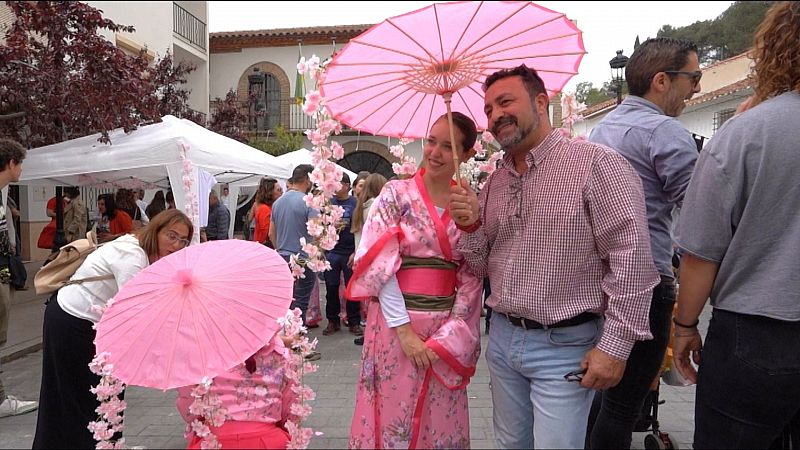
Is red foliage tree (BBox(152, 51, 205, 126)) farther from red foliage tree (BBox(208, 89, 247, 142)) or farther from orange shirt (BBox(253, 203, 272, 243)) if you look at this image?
orange shirt (BBox(253, 203, 272, 243))

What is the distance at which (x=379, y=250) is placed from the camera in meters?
2.19

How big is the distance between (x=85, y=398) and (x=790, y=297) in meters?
3.25

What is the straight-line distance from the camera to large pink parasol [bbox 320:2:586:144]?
1.98 meters

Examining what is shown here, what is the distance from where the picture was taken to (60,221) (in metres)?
8.58

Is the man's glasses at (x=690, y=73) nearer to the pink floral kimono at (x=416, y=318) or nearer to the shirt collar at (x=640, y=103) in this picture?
the shirt collar at (x=640, y=103)

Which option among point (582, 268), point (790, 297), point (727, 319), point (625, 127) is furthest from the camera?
point (625, 127)

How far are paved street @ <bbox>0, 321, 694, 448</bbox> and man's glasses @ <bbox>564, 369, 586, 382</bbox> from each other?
75.9 inches

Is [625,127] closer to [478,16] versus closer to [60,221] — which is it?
[478,16]

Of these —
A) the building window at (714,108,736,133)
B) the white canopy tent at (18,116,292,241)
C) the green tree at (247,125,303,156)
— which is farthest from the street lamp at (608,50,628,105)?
the green tree at (247,125,303,156)

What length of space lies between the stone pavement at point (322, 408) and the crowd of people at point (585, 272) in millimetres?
1461

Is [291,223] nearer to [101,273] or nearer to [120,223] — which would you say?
[101,273]

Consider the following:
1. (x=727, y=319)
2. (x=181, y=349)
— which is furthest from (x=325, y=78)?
(x=727, y=319)

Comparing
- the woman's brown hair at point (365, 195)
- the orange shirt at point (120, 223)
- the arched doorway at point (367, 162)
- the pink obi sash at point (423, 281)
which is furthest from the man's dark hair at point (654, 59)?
the arched doorway at point (367, 162)

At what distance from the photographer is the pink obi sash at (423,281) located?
7.30ft
